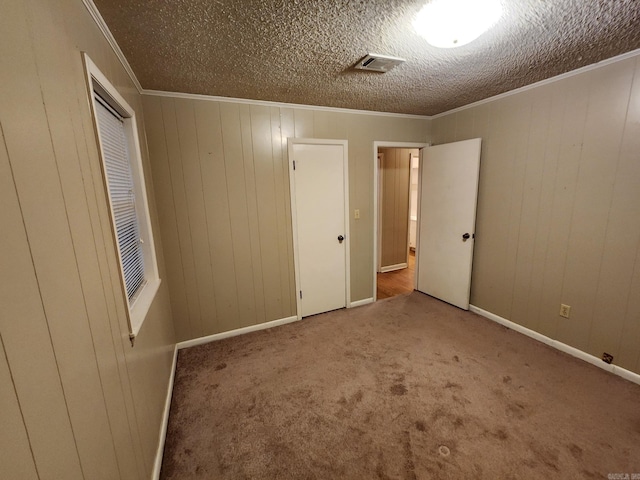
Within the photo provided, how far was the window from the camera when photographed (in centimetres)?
141

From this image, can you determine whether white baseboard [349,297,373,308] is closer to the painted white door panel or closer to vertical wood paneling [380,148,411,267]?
the painted white door panel

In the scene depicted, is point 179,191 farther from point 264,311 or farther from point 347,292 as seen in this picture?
point 347,292

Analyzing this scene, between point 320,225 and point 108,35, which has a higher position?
point 108,35

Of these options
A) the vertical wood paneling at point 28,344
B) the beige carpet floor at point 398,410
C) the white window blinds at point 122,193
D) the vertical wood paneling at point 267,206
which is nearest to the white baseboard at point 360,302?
the beige carpet floor at point 398,410

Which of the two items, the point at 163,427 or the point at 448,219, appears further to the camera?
the point at 448,219

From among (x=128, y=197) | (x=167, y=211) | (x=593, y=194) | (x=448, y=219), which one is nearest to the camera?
(x=128, y=197)

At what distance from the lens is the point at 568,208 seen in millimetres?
2303

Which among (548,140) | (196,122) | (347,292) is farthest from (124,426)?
(548,140)

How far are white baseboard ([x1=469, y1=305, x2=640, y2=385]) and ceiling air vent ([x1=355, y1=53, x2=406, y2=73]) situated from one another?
2692 mm

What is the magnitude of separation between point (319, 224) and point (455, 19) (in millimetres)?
2075

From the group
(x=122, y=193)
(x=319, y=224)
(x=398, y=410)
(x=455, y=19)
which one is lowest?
(x=398, y=410)

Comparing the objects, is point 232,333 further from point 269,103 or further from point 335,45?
point 335,45

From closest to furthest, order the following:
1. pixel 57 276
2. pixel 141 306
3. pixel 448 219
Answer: pixel 57 276 < pixel 141 306 < pixel 448 219

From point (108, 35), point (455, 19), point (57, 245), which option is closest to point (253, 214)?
point (108, 35)
